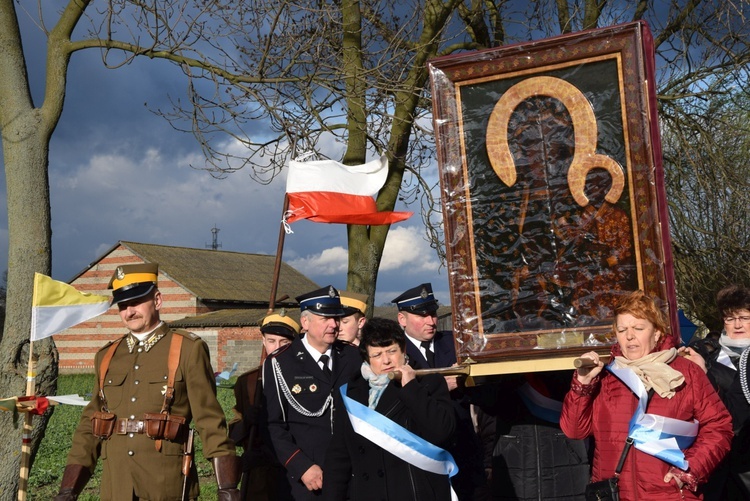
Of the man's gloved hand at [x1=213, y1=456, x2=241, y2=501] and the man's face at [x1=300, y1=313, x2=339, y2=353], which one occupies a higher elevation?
the man's face at [x1=300, y1=313, x2=339, y2=353]

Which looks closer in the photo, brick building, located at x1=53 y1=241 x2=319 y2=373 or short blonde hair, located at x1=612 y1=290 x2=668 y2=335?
short blonde hair, located at x1=612 y1=290 x2=668 y2=335

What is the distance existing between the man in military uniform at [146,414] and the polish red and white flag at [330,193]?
11.5 ft

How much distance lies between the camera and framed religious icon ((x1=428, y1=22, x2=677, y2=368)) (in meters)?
4.55

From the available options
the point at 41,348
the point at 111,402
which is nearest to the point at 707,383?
the point at 111,402

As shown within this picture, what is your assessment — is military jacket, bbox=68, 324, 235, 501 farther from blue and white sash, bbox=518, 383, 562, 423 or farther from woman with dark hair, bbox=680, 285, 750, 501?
woman with dark hair, bbox=680, 285, 750, 501

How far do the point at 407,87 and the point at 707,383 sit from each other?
206 inches

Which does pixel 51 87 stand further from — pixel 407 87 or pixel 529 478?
pixel 529 478

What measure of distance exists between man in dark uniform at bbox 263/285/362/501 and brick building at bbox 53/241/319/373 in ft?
108

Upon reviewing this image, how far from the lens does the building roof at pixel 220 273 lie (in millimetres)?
45031

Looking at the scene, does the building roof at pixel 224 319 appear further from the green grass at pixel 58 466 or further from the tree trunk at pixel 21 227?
the tree trunk at pixel 21 227

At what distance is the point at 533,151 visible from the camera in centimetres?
473

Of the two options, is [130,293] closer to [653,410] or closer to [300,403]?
[300,403]

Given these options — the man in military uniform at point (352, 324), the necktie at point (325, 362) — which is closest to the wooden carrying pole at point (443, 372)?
the necktie at point (325, 362)

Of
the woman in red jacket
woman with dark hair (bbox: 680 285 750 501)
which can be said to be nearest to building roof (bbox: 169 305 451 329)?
woman with dark hair (bbox: 680 285 750 501)
